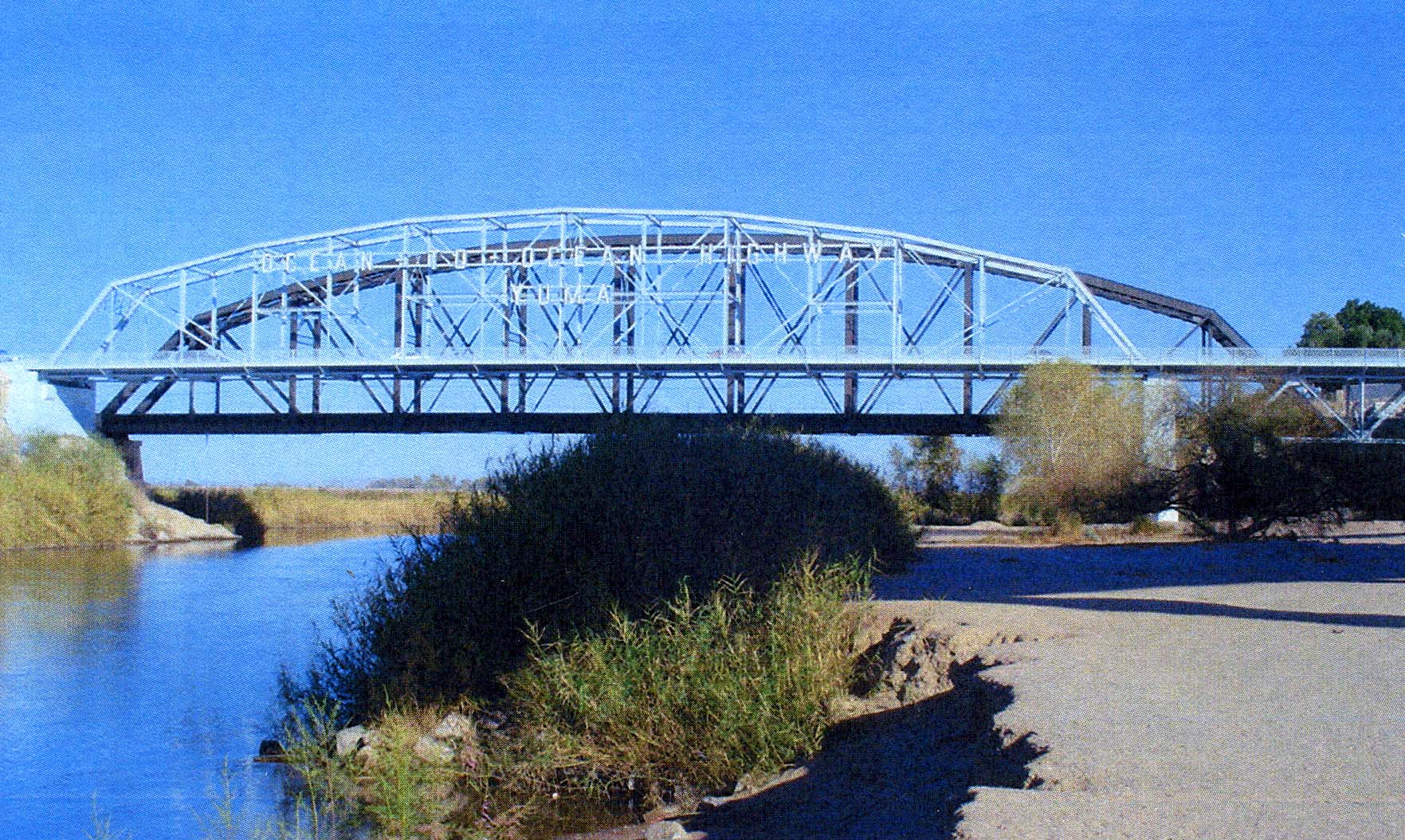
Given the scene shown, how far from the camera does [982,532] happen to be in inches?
1601

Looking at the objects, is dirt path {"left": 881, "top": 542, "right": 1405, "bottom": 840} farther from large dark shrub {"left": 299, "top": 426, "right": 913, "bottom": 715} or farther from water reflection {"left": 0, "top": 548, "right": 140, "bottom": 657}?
water reflection {"left": 0, "top": 548, "right": 140, "bottom": 657}

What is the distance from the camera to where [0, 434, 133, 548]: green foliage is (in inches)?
2119

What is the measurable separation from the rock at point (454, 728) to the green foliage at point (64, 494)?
151 ft

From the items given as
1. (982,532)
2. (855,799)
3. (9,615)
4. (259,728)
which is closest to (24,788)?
(259,728)

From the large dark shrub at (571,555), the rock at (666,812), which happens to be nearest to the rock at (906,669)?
the large dark shrub at (571,555)

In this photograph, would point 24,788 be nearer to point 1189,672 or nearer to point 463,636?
point 463,636

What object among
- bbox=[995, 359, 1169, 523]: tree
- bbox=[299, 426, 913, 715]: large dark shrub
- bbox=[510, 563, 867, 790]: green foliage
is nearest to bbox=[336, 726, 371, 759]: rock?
bbox=[299, 426, 913, 715]: large dark shrub

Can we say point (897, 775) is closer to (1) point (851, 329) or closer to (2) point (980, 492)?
(2) point (980, 492)

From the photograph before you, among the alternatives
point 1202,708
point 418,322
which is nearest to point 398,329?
point 418,322

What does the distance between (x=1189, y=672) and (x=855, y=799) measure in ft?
9.17

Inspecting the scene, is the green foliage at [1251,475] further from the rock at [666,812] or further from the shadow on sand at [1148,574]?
the rock at [666,812]

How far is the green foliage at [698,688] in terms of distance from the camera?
11.6 m

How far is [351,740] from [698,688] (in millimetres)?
3903

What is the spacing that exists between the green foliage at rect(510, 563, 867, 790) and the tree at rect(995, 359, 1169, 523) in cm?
2255
